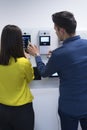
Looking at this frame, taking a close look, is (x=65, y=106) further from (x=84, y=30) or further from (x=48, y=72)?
(x=84, y=30)

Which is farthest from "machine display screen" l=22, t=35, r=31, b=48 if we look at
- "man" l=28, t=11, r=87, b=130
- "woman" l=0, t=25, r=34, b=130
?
"man" l=28, t=11, r=87, b=130

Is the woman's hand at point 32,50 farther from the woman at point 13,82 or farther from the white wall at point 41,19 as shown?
the white wall at point 41,19

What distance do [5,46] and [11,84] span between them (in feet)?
0.90

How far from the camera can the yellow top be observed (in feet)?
6.18

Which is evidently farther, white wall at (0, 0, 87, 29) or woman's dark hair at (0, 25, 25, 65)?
white wall at (0, 0, 87, 29)

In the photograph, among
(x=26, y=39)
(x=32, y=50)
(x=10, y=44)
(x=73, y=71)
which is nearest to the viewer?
(x=73, y=71)

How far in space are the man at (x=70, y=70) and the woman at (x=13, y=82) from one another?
0.24 metres

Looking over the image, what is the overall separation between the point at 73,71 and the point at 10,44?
1.62 feet

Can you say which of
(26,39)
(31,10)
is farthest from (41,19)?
(26,39)

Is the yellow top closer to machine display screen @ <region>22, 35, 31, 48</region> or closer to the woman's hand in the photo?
the woman's hand

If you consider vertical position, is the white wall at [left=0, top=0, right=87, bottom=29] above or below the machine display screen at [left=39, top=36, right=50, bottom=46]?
above

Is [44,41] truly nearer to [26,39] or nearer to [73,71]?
[26,39]

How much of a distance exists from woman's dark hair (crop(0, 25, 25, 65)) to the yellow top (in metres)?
0.04

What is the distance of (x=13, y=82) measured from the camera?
1.90 m
